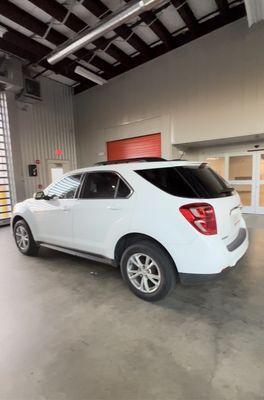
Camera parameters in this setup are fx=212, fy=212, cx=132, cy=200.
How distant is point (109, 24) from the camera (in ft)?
13.4

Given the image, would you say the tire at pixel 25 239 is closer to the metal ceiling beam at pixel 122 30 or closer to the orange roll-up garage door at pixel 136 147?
the metal ceiling beam at pixel 122 30

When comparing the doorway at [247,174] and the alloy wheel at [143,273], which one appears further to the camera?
the doorway at [247,174]

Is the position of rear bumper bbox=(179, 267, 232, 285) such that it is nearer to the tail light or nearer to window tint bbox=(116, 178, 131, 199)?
the tail light

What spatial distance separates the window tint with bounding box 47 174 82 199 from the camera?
298 cm

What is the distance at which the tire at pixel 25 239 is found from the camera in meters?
3.66

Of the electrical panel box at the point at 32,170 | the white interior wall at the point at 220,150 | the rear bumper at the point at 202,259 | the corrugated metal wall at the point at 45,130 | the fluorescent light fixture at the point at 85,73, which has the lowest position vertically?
the rear bumper at the point at 202,259

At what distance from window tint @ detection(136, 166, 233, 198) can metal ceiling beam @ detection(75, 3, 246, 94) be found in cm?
556

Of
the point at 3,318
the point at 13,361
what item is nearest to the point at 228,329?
the point at 13,361

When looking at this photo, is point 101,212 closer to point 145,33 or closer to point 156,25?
point 156,25

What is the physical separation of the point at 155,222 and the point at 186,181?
505mm

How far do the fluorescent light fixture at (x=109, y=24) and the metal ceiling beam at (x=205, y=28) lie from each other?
291cm

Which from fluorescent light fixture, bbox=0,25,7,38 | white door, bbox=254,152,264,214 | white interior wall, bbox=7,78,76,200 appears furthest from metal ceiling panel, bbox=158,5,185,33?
white interior wall, bbox=7,78,76,200

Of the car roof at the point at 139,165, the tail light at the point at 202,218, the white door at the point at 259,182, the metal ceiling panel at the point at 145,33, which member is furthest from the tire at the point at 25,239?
the white door at the point at 259,182

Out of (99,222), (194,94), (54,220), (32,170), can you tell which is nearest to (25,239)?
(54,220)
